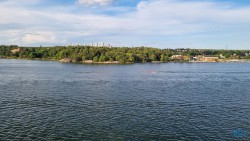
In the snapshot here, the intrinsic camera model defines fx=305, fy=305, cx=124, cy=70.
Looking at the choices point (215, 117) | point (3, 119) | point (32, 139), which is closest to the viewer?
point (32, 139)

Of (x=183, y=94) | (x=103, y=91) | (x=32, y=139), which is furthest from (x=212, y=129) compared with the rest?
(x=103, y=91)

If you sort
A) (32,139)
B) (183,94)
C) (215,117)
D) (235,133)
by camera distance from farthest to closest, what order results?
(183,94) < (215,117) < (235,133) < (32,139)

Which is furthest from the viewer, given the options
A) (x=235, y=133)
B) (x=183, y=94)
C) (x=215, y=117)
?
(x=183, y=94)

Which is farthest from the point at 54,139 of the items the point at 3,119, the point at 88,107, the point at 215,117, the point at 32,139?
the point at 215,117

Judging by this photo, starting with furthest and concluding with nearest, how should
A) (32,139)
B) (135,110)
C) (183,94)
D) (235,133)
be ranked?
(183,94) → (135,110) → (235,133) → (32,139)

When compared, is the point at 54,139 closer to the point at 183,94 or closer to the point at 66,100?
the point at 66,100

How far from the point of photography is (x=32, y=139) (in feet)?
99.8

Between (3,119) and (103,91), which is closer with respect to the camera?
(3,119)

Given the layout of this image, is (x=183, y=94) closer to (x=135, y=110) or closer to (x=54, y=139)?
(x=135, y=110)

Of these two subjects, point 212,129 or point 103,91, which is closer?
point 212,129

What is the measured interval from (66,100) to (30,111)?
30.4 feet

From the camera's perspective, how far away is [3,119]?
37.3m

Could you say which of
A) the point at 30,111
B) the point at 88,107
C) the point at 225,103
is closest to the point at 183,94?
the point at 225,103

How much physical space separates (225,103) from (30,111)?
30.5 metres
